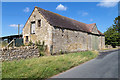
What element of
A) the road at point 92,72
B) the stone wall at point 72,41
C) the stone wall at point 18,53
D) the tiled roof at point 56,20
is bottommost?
the road at point 92,72

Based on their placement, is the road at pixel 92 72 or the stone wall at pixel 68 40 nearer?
the road at pixel 92 72

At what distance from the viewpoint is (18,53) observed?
10.7 metres

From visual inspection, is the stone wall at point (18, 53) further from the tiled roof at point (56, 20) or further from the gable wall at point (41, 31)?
the tiled roof at point (56, 20)

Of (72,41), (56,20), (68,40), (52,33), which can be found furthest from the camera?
(72,41)

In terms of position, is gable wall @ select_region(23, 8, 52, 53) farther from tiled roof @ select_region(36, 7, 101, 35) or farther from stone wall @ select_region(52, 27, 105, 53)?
stone wall @ select_region(52, 27, 105, 53)

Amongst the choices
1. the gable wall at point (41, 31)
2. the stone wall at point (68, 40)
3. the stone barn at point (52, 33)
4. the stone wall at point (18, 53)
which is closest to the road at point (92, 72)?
the stone wall at point (18, 53)

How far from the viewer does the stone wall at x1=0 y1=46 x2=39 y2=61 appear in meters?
9.71

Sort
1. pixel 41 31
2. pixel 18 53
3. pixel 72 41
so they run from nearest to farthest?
1. pixel 18 53
2. pixel 41 31
3. pixel 72 41

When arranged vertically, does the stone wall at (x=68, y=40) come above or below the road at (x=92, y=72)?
above

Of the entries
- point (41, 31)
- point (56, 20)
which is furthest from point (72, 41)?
point (41, 31)

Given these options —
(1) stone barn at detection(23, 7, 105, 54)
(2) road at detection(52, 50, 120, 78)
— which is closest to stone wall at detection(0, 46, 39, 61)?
(1) stone barn at detection(23, 7, 105, 54)

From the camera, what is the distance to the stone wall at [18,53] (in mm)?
9711

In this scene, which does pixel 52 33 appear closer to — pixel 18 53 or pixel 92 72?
pixel 18 53

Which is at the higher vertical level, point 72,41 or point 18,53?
point 72,41
